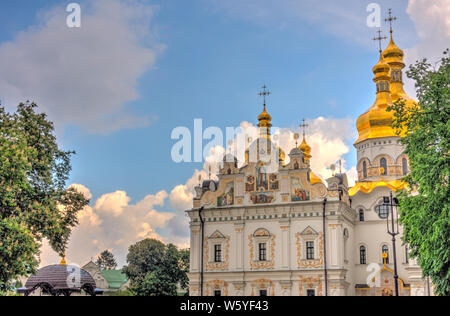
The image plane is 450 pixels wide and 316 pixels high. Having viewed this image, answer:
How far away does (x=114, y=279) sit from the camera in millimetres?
79750

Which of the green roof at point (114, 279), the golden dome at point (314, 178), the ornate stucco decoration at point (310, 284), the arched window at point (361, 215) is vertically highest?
the golden dome at point (314, 178)

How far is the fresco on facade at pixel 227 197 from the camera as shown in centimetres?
4009

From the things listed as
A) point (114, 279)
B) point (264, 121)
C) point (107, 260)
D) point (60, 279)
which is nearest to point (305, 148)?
point (264, 121)

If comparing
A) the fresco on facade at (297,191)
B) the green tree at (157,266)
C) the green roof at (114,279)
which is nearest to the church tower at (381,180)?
the fresco on facade at (297,191)

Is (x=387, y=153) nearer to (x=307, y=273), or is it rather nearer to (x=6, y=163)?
(x=307, y=273)

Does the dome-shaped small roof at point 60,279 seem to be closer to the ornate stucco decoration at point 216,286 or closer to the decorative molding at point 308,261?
the ornate stucco decoration at point 216,286

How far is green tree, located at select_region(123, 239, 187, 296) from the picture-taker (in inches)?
2088

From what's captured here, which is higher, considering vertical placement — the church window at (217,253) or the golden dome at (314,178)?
the golden dome at (314,178)

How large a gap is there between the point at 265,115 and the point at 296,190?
29.9 ft

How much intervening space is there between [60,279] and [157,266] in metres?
24.9

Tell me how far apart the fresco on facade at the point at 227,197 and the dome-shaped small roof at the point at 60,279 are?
12.1 m

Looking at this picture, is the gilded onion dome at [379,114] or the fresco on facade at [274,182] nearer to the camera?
the fresco on facade at [274,182]

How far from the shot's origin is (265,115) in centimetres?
4531
